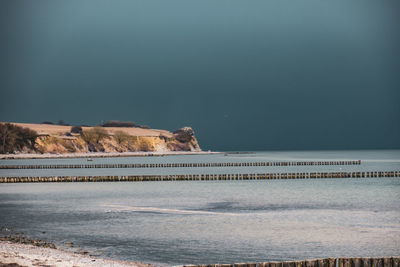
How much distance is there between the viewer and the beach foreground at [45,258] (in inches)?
634

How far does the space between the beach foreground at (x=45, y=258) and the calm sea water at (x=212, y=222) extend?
1.54m

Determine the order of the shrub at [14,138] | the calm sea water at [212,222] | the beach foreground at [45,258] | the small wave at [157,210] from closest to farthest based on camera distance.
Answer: the beach foreground at [45,258] → the calm sea water at [212,222] → the small wave at [157,210] → the shrub at [14,138]

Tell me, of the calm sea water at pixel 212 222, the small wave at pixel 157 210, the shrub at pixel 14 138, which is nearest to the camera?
the calm sea water at pixel 212 222

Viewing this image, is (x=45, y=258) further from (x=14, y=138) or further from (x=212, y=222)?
(x=14, y=138)

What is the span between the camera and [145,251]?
20.9 meters

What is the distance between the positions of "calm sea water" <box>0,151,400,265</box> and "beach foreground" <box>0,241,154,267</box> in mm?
1540

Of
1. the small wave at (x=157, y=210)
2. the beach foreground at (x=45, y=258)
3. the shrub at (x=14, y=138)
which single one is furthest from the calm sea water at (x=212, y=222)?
the shrub at (x=14, y=138)

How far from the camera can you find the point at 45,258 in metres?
17.1

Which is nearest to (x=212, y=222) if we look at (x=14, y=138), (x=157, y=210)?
(x=157, y=210)

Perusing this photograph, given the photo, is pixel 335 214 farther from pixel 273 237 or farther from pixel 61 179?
pixel 61 179

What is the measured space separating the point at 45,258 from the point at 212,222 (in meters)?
13.6

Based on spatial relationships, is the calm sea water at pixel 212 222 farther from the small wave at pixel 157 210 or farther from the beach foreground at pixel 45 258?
the beach foreground at pixel 45 258

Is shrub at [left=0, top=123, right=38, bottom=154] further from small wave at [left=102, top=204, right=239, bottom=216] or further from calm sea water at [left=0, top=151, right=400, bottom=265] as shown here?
small wave at [left=102, top=204, right=239, bottom=216]

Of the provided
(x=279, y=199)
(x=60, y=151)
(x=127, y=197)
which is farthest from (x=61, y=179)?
(x=60, y=151)
